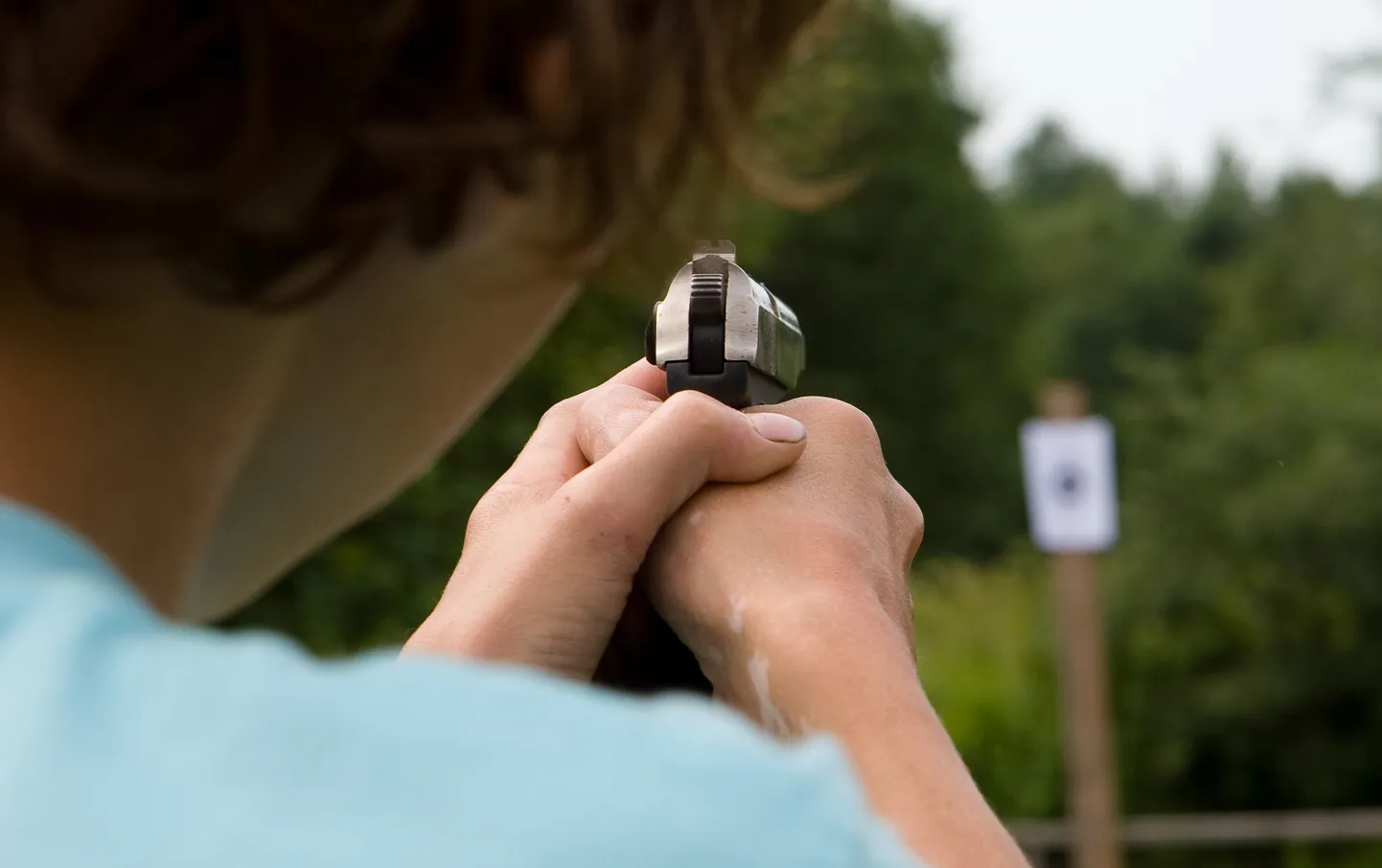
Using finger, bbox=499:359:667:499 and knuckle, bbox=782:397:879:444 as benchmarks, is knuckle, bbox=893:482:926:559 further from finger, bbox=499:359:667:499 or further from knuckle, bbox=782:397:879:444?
finger, bbox=499:359:667:499

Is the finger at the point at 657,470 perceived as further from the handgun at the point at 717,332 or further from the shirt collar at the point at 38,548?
the shirt collar at the point at 38,548

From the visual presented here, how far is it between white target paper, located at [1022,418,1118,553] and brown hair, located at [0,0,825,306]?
5819 mm

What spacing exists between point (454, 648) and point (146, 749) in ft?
1.51

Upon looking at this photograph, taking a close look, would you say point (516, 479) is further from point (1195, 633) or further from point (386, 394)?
point (1195, 633)

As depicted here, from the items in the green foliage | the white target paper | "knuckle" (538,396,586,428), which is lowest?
the green foliage

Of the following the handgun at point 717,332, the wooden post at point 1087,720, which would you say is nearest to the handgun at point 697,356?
the handgun at point 717,332

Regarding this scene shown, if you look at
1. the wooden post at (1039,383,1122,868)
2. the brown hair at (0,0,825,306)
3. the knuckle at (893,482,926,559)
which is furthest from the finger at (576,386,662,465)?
the wooden post at (1039,383,1122,868)

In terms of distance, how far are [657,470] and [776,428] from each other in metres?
0.08

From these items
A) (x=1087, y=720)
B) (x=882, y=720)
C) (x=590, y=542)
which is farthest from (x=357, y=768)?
(x=1087, y=720)

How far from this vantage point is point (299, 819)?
404 millimetres

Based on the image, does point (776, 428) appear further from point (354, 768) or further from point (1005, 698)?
point (1005, 698)

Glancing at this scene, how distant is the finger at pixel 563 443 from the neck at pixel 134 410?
0.44 meters

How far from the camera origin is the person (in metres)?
0.41

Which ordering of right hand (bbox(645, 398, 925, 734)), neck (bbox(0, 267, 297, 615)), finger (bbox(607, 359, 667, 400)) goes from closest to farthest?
1. neck (bbox(0, 267, 297, 615))
2. right hand (bbox(645, 398, 925, 734))
3. finger (bbox(607, 359, 667, 400))
